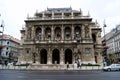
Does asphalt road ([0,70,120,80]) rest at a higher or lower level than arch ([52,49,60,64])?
lower

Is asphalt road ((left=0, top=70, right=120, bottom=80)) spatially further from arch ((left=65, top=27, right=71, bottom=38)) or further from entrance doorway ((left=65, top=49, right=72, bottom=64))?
arch ((left=65, top=27, right=71, bottom=38))

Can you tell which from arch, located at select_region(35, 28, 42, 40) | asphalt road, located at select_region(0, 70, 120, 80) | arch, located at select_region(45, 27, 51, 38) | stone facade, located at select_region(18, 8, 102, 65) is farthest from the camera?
arch, located at select_region(35, 28, 42, 40)

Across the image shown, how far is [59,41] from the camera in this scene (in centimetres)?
6341

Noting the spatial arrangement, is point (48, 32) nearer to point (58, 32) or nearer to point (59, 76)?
point (58, 32)

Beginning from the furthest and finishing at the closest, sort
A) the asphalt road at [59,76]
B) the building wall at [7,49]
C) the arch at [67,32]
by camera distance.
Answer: the building wall at [7,49] → the arch at [67,32] → the asphalt road at [59,76]

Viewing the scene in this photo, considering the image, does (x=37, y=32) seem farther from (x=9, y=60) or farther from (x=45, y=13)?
(x=9, y=60)

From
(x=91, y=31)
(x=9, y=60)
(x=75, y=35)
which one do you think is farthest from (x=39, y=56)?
(x=9, y=60)

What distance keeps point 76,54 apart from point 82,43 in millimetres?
3848

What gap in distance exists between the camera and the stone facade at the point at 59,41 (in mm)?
62844

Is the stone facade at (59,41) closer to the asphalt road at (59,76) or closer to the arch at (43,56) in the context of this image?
the arch at (43,56)

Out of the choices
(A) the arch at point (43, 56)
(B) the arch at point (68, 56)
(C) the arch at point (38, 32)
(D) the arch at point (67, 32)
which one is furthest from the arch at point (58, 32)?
(A) the arch at point (43, 56)

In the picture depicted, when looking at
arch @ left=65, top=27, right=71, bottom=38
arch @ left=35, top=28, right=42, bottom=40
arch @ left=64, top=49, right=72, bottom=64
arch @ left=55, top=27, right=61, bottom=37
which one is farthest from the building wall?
arch @ left=65, top=27, right=71, bottom=38

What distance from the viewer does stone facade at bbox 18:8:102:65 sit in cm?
6284

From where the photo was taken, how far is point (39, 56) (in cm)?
6388
